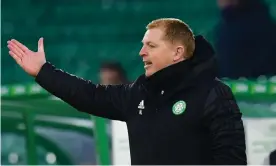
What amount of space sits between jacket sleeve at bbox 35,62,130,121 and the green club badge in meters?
0.25

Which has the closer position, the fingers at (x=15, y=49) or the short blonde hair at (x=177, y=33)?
the short blonde hair at (x=177, y=33)

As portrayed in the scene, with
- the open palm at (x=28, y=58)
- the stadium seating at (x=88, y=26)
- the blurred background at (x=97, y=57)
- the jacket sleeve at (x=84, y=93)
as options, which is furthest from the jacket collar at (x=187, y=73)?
the stadium seating at (x=88, y=26)

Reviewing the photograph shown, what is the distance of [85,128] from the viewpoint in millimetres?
4590

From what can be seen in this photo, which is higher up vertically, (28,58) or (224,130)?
(28,58)

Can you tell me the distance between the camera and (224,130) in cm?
221

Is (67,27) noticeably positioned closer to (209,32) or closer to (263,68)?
(209,32)

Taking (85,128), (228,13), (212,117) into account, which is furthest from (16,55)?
(228,13)

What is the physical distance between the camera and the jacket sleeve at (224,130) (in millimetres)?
2209

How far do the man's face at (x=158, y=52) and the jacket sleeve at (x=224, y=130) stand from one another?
0.20m

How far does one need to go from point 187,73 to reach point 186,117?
17 cm

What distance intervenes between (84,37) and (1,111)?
765mm

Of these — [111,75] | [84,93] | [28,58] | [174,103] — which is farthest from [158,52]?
[111,75]

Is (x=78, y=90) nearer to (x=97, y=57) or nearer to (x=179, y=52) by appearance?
(x=179, y=52)

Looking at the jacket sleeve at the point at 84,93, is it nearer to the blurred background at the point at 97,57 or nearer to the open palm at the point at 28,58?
the open palm at the point at 28,58
